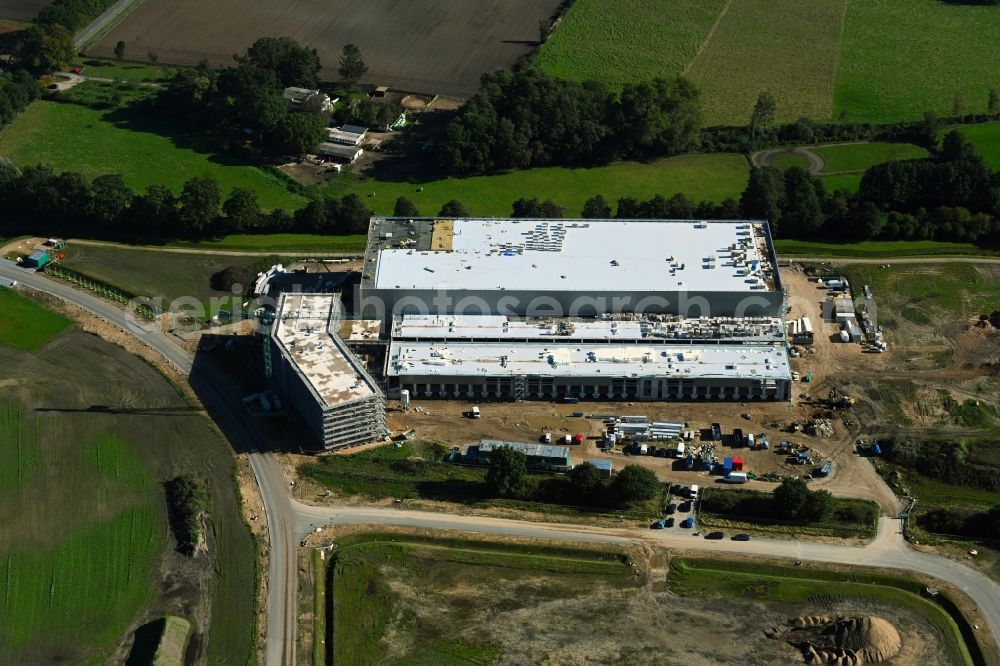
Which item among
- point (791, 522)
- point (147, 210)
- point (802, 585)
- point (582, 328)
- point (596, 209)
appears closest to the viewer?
point (802, 585)

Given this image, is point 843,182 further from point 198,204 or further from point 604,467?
point 198,204

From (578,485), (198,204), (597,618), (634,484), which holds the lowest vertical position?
(597,618)

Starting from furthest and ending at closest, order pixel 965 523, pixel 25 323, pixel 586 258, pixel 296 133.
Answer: pixel 296 133 < pixel 25 323 < pixel 586 258 < pixel 965 523

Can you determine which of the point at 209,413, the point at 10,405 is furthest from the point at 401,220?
the point at 10,405

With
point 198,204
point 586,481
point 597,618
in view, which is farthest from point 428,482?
point 198,204

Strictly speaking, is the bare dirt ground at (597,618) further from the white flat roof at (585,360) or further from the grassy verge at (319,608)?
the white flat roof at (585,360)
